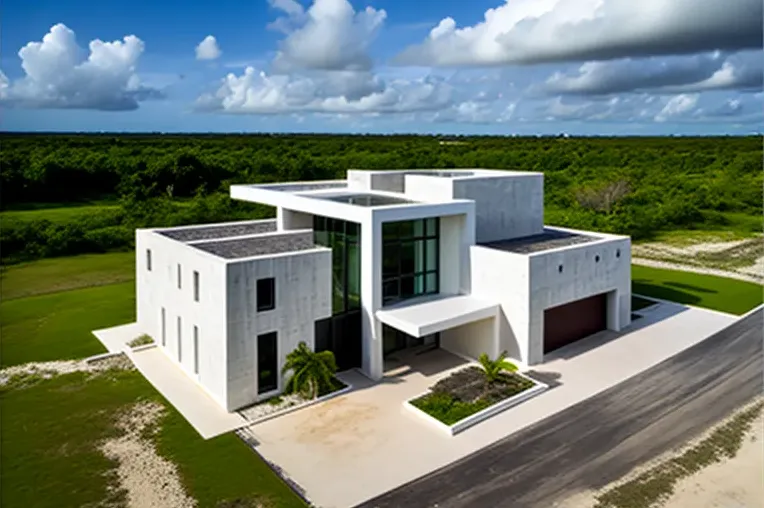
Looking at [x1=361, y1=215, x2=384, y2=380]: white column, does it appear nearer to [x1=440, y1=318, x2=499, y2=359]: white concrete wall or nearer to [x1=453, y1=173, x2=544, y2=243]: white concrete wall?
[x1=440, y1=318, x2=499, y2=359]: white concrete wall

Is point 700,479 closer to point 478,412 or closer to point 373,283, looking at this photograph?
point 478,412

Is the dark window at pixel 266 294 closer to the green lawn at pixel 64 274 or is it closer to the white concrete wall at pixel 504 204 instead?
the white concrete wall at pixel 504 204

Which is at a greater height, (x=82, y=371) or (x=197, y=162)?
(x=197, y=162)

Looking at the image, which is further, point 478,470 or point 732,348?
point 732,348

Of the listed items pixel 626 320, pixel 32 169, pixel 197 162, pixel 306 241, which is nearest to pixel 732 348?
pixel 626 320

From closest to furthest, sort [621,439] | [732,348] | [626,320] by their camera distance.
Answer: [621,439], [732,348], [626,320]

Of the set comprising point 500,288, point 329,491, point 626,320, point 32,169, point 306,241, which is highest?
point 32,169

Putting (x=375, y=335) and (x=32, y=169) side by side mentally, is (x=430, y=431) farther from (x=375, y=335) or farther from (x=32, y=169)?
(x=32, y=169)

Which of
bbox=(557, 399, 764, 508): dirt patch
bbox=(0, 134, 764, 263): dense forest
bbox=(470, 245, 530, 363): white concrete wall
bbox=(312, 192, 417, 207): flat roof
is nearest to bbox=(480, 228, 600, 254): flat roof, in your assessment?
bbox=(470, 245, 530, 363): white concrete wall
